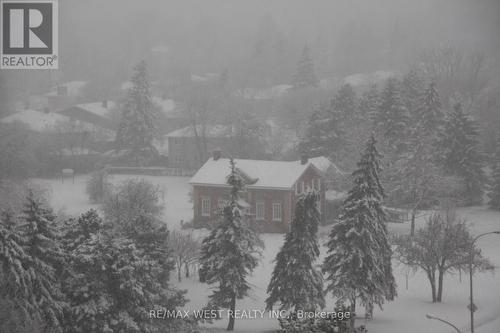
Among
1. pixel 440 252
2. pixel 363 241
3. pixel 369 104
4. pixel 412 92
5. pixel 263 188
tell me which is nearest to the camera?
pixel 363 241

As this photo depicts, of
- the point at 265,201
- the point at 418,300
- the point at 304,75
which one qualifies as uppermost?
the point at 304,75

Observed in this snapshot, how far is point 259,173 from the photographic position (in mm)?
53625

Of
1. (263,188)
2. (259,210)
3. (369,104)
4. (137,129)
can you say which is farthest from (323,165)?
(137,129)

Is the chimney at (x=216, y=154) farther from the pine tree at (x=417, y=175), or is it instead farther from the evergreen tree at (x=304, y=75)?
the evergreen tree at (x=304, y=75)

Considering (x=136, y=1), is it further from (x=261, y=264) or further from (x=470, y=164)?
(x=261, y=264)

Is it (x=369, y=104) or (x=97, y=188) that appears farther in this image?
(x=369, y=104)

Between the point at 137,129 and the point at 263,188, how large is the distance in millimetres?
29247

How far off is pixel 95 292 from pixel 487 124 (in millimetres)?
55870

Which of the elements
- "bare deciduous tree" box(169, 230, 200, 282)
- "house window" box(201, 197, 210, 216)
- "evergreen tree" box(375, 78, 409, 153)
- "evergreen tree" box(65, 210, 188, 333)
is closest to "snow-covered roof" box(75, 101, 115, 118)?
"house window" box(201, 197, 210, 216)

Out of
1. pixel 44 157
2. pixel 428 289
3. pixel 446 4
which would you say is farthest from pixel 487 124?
pixel 446 4

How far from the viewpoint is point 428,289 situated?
3938cm

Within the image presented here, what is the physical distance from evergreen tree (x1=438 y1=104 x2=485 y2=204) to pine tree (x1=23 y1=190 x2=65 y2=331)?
39.4m

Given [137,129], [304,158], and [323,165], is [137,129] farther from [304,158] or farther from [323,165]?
[304,158]

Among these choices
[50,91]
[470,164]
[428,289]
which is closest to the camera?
[428,289]
